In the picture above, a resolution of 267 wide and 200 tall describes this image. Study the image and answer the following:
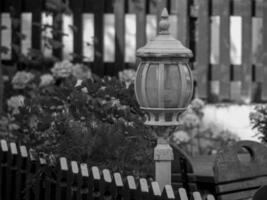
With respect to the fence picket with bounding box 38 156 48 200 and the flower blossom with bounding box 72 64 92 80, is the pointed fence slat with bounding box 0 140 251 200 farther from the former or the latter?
the flower blossom with bounding box 72 64 92 80

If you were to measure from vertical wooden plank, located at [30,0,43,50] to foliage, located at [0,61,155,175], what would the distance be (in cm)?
293

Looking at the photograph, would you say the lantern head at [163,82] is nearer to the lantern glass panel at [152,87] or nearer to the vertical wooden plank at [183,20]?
the lantern glass panel at [152,87]

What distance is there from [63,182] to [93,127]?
71 centimetres

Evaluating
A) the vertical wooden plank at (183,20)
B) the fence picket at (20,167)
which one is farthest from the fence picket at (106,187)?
the vertical wooden plank at (183,20)

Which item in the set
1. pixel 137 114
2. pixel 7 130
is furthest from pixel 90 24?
pixel 137 114

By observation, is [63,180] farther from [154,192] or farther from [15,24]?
[15,24]

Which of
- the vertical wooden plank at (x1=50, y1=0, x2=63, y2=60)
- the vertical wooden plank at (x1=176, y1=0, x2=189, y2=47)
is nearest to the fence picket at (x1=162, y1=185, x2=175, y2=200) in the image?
the vertical wooden plank at (x1=176, y1=0, x2=189, y2=47)

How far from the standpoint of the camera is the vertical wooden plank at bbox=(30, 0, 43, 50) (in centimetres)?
980

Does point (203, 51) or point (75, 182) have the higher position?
point (203, 51)

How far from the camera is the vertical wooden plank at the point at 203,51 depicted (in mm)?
9461

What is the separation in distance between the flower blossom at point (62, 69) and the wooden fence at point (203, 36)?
0.52m

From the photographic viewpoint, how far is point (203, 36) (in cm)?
948

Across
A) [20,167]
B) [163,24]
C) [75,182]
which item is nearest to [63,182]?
[75,182]

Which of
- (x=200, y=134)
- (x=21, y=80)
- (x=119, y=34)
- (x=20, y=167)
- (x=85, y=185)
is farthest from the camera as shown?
(x=119, y=34)
